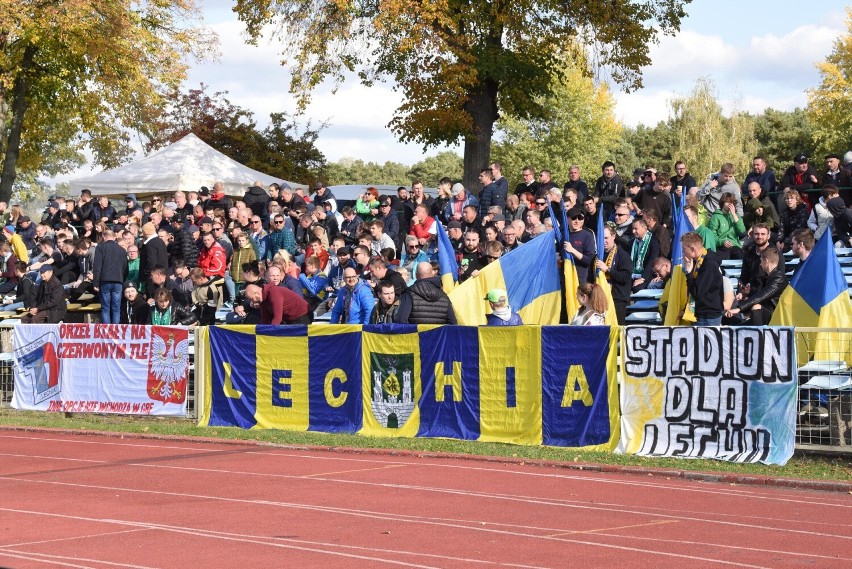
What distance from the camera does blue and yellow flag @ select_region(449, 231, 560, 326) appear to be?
54.1 feet

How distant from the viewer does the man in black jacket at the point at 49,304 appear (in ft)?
70.9

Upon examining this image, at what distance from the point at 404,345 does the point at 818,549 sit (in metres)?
7.60

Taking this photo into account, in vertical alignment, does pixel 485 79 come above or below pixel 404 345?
above

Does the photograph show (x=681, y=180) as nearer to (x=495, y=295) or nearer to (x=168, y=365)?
(x=495, y=295)

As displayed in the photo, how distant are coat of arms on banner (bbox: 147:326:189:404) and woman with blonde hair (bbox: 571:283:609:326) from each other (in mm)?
6463

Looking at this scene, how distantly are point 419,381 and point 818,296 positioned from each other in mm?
4946

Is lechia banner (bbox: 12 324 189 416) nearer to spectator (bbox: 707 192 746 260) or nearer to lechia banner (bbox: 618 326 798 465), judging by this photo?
lechia banner (bbox: 618 326 798 465)

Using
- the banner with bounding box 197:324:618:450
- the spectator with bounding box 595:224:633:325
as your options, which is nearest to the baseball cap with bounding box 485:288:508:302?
the banner with bounding box 197:324:618:450

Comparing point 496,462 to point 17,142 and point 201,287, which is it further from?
point 17,142

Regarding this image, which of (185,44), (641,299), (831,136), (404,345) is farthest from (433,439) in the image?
(831,136)

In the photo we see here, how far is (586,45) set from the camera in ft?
111

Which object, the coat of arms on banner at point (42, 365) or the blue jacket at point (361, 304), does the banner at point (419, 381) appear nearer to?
the blue jacket at point (361, 304)

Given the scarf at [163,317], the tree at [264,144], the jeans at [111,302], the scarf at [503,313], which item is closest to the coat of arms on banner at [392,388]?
the scarf at [503,313]

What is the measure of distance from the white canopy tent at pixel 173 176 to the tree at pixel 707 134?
35514 mm
